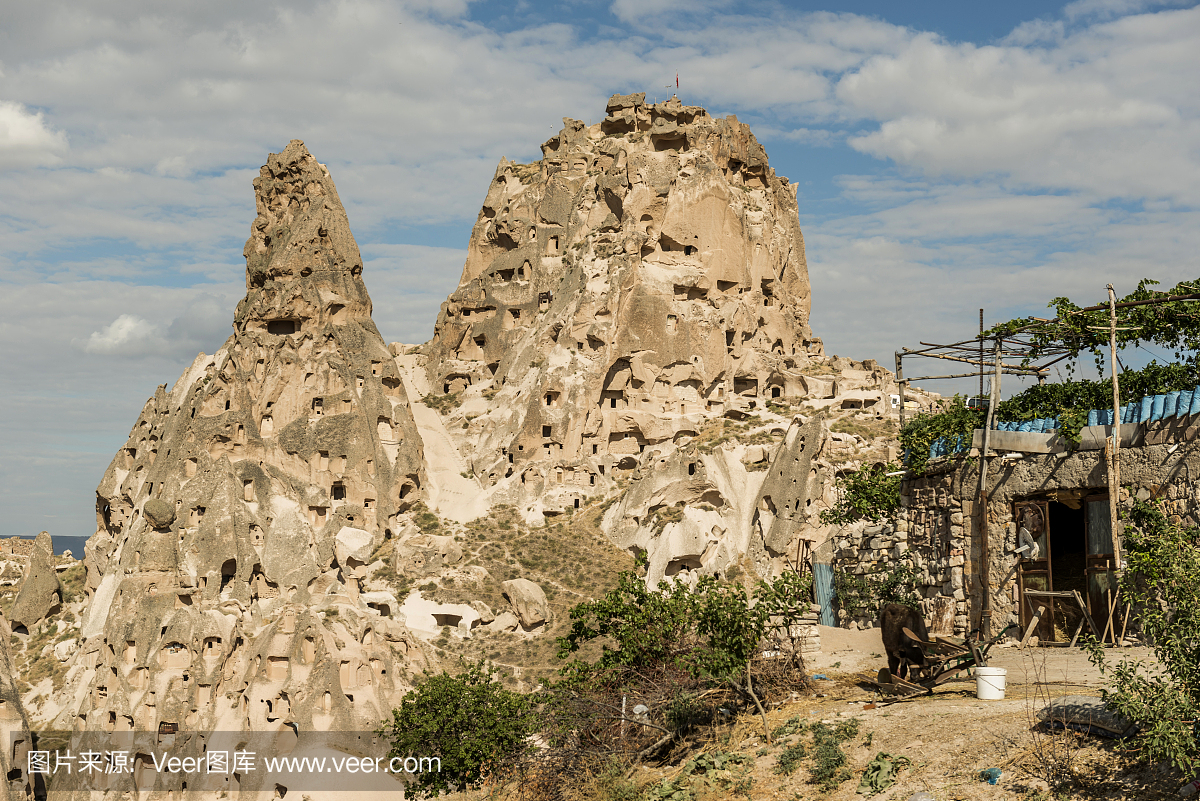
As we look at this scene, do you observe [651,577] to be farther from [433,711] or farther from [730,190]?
[730,190]

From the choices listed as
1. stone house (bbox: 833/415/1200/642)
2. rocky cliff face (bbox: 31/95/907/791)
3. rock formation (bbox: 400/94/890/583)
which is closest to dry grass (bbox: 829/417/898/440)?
rocky cliff face (bbox: 31/95/907/791)

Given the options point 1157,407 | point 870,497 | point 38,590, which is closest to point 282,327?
point 38,590

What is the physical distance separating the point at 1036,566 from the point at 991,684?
6.53 meters

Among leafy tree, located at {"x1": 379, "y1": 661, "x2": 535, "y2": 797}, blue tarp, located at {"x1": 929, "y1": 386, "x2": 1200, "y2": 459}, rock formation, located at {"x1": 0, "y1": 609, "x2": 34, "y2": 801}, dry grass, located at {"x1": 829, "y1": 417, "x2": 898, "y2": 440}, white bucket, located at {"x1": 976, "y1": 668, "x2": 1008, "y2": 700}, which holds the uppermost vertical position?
dry grass, located at {"x1": 829, "y1": 417, "x2": 898, "y2": 440}

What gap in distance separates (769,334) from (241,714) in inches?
1961

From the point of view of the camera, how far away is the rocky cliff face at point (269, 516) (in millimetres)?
42500

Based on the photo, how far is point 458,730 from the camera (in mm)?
27984

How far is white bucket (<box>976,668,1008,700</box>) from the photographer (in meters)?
14.4

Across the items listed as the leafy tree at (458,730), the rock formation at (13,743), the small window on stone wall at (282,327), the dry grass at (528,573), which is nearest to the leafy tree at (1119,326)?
the leafy tree at (458,730)

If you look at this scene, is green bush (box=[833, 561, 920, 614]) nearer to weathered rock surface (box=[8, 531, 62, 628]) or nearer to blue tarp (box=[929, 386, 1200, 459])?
blue tarp (box=[929, 386, 1200, 459])

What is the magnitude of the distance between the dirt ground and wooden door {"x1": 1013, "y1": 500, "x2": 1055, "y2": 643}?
5.87 feet

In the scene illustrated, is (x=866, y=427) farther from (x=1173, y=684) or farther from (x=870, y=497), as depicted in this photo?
(x=1173, y=684)

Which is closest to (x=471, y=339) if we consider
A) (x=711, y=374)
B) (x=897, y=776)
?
(x=711, y=374)

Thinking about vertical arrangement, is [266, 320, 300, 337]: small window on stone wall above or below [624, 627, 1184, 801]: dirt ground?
above
